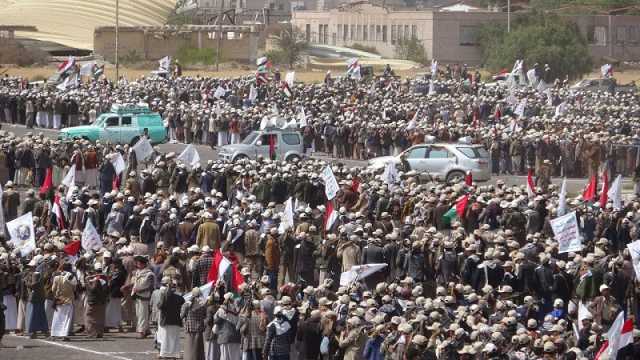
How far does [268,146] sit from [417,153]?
15.6 feet

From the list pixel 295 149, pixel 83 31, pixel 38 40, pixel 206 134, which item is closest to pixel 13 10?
pixel 83 31

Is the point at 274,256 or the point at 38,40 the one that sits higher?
the point at 38,40

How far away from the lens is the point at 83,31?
106 meters

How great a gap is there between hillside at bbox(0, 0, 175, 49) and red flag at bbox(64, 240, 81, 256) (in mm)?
77412

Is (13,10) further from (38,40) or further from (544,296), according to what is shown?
(544,296)

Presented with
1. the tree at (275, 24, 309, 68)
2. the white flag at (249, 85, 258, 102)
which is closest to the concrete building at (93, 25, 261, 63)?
the tree at (275, 24, 309, 68)

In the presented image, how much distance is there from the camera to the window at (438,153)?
41625 mm

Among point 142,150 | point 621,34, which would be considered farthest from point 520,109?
point 621,34

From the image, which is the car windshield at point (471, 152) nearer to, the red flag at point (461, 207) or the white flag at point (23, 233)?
the red flag at point (461, 207)

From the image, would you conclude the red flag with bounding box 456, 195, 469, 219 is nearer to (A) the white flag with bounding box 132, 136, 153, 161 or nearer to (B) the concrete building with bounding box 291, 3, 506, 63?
(A) the white flag with bounding box 132, 136, 153, 161

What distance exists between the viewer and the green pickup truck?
47.8 metres

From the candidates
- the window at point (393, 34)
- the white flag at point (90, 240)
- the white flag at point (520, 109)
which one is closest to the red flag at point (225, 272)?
the white flag at point (90, 240)

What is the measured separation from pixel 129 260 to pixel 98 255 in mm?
576

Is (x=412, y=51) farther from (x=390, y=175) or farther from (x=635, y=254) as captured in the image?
(x=635, y=254)
